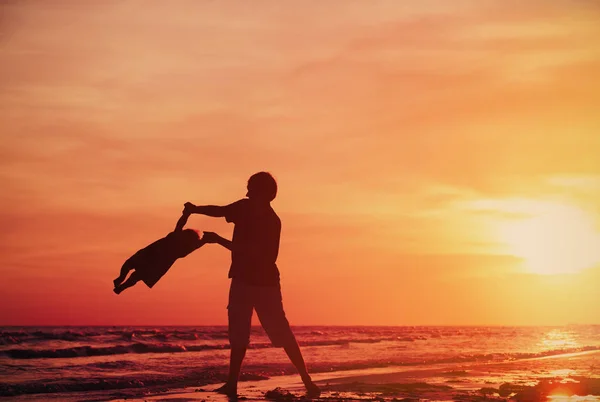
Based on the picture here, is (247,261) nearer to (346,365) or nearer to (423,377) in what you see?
(423,377)

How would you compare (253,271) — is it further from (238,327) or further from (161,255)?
(161,255)

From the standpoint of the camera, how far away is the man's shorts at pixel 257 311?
9.27 metres

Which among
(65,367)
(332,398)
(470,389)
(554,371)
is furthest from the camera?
(65,367)

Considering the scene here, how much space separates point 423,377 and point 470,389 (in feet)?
10.4

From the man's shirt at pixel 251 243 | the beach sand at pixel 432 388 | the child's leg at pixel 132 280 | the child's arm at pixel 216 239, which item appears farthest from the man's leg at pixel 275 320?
the child's leg at pixel 132 280

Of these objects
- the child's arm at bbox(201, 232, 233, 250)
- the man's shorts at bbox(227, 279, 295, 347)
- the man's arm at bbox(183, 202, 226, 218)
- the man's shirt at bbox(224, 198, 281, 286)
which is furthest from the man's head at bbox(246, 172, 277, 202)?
the man's shorts at bbox(227, 279, 295, 347)

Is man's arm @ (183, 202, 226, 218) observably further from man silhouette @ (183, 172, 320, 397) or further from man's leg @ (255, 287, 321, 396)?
man's leg @ (255, 287, 321, 396)

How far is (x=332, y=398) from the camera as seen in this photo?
29.1 feet

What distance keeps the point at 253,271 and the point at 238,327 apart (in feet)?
2.46

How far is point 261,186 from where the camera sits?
9.45 m

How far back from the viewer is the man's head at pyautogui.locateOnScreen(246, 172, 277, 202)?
372 inches

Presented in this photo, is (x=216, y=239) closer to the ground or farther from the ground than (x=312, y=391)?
farther from the ground

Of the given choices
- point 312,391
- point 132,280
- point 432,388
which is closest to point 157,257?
point 132,280

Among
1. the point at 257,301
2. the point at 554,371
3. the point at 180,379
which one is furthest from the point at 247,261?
the point at 554,371
